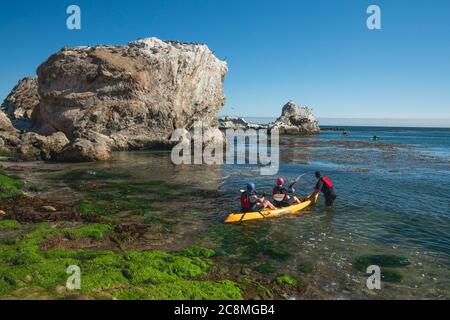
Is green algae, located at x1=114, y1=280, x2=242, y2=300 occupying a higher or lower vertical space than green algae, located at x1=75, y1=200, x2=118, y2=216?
lower

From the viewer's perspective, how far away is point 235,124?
116 m

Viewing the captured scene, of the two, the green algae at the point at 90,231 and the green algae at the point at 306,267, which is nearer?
the green algae at the point at 306,267

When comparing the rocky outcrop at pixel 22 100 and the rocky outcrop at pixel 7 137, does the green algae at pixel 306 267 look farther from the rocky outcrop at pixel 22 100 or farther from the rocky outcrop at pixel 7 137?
the rocky outcrop at pixel 22 100

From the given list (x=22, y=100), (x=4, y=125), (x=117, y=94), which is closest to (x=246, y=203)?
(x=117, y=94)

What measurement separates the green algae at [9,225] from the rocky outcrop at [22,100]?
224 feet

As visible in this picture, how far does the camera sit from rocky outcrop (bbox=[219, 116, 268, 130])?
108m

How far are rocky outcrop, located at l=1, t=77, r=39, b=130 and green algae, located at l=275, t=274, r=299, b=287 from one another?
3024 inches

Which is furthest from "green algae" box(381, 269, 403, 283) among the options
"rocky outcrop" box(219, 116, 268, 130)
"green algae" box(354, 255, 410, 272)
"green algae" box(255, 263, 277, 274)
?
"rocky outcrop" box(219, 116, 268, 130)

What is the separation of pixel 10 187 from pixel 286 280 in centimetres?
1746

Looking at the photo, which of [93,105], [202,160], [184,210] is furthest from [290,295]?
[93,105]

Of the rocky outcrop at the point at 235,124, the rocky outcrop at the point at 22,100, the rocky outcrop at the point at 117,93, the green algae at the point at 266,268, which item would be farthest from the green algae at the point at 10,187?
the rocky outcrop at the point at 235,124

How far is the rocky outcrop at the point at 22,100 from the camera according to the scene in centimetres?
7781

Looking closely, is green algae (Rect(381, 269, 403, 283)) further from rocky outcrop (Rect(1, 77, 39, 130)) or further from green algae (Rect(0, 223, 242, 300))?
rocky outcrop (Rect(1, 77, 39, 130))

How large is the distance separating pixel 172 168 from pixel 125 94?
17023 millimetres
